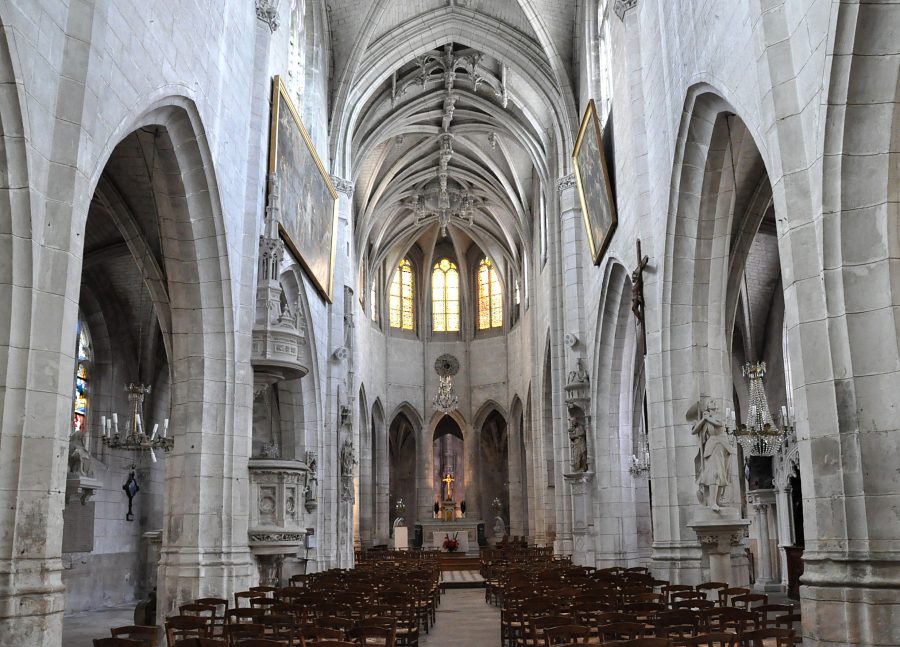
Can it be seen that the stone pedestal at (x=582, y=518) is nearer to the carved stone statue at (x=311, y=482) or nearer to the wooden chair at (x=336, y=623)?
the carved stone statue at (x=311, y=482)

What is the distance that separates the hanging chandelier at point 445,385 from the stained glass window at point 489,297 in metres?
2.32

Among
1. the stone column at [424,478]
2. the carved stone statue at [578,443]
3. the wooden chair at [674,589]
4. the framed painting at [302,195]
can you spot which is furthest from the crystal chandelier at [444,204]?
the wooden chair at [674,589]

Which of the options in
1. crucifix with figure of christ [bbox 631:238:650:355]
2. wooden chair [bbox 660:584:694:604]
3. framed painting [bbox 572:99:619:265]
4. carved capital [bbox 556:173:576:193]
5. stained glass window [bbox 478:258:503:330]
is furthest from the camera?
stained glass window [bbox 478:258:503:330]

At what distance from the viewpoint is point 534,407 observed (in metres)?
34.0

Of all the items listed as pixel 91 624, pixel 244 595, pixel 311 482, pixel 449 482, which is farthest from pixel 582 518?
pixel 449 482

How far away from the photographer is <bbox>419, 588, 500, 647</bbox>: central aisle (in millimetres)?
13047

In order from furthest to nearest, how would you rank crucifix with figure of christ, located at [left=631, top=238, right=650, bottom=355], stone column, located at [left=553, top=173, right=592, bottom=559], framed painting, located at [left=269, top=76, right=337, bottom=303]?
1. stone column, located at [left=553, top=173, right=592, bottom=559]
2. framed painting, located at [left=269, top=76, right=337, bottom=303]
3. crucifix with figure of christ, located at [left=631, top=238, right=650, bottom=355]

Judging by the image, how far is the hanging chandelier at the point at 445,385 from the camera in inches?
1513

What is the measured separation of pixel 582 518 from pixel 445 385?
1723 cm

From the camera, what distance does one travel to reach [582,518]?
2264cm

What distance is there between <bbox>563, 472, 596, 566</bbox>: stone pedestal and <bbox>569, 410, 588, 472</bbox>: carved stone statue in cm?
20

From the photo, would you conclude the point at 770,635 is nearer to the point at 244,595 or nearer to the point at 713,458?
the point at 713,458

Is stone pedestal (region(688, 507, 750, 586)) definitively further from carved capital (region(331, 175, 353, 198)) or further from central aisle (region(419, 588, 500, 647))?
carved capital (region(331, 175, 353, 198))

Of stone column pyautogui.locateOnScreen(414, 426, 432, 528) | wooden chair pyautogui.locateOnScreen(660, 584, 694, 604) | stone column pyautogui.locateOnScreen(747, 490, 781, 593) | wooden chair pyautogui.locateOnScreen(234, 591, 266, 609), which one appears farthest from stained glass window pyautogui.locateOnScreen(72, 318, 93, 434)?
stone column pyautogui.locateOnScreen(414, 426, 432, 528)
